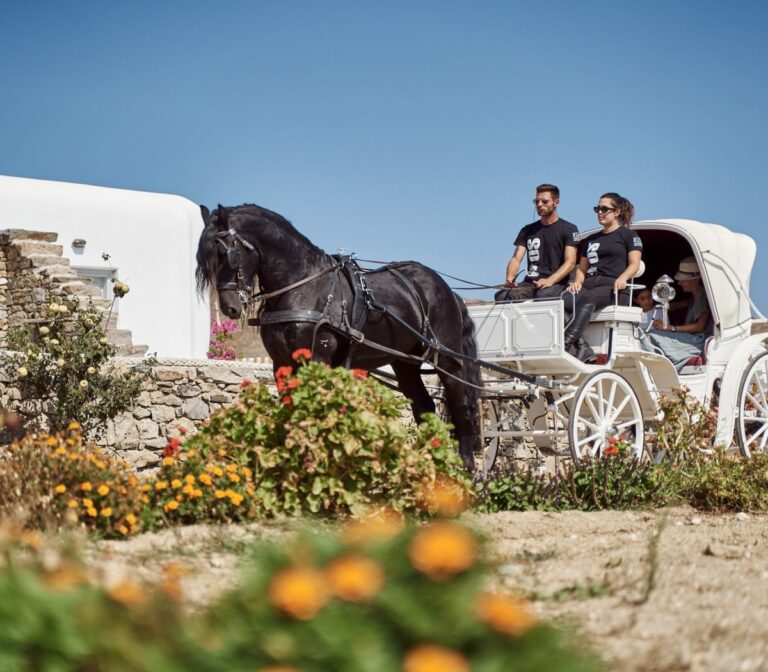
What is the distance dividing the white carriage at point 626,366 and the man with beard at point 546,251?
1.32ft

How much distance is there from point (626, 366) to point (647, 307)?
3.01ft

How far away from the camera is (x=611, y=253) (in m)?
8.89

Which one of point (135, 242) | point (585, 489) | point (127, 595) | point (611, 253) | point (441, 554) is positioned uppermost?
point (135, 242)

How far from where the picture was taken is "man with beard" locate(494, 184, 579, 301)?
8.90 meters

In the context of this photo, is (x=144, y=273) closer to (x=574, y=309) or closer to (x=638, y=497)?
(x=574, y=309)

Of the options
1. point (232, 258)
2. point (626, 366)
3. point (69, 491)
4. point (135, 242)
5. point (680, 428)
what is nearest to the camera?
point (69, 491)

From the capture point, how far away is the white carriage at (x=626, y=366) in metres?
8.30

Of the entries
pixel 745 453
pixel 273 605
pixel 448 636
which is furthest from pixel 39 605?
pixel 745 453

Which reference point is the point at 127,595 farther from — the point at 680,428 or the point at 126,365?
the point at 126,365

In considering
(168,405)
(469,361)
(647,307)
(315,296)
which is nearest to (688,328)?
(647,307)

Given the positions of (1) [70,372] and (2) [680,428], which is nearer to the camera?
(2) [680,428]

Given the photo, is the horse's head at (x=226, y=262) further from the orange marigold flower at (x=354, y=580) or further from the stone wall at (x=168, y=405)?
the orange marigold flower at (x=354, y=580)

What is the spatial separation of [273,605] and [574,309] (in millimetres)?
6895

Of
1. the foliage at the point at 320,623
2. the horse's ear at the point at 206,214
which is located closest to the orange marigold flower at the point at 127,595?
the foliage at the point at 320,623
